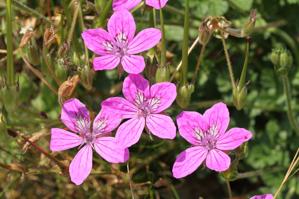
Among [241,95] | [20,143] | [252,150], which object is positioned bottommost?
[252,150]

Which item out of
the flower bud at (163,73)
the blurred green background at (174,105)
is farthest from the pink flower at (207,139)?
the blurred green background at (174,105)

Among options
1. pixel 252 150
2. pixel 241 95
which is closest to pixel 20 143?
pixel 241 95

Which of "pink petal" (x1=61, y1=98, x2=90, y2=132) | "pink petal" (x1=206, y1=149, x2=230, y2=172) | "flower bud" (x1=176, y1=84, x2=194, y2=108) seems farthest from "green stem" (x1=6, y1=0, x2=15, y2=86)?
"pink petal" (x1=206, y1=149, x2=230, y2=172)

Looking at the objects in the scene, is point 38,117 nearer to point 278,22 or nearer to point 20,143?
point 20,143

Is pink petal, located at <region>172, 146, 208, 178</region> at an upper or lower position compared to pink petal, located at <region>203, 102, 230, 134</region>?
lower

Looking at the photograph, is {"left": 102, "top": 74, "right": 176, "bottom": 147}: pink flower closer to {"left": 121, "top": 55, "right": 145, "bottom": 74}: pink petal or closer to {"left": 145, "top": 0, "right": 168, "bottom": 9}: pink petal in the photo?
{"left": 121, "top": 55, "right": 145, "bottom": 74}: pink petal

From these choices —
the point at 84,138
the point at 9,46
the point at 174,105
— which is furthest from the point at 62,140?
the point at 174,105

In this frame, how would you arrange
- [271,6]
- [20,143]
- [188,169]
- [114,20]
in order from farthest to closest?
[271,6], [20,143], [114,20], [188,169]
